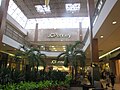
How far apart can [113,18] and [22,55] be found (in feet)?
30.9

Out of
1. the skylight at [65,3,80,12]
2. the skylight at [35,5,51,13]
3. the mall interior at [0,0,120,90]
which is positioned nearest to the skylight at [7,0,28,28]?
the mall interior at [0,0,120,90]

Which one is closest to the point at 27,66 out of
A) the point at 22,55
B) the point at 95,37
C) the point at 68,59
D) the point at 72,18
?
the point at 22,55

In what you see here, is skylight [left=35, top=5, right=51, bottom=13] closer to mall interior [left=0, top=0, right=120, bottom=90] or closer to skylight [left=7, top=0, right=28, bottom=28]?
mall interior [left=0, top=0, right=120, bottom=90]

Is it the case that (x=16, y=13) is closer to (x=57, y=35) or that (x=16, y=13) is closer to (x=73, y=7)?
(x=57, y=35)

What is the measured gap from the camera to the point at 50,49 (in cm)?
2481

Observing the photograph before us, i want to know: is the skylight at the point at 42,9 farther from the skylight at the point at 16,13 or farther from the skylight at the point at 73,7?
the skylight at the point at 16,13

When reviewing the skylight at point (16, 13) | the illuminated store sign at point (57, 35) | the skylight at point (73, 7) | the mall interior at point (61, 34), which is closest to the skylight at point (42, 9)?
the mall interior at point (61, 34)

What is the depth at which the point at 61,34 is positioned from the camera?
2600cm

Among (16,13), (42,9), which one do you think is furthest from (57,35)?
(16,13)

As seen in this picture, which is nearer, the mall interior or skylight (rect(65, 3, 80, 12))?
the mall interior

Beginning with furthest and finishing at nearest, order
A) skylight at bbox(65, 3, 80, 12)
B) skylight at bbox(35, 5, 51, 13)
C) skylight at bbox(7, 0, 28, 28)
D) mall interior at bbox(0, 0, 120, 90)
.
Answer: skylight at bbox(7, 0, 28, 28) < skylight at bbox(35, 5, 51, 13) < skylight at bbox(65, 3, 80, 12) < mall interior at bbox(0, 0, 120, 90)

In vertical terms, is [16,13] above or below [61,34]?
above

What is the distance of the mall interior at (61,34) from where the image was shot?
1102cm

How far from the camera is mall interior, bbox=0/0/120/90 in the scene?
11019mm
